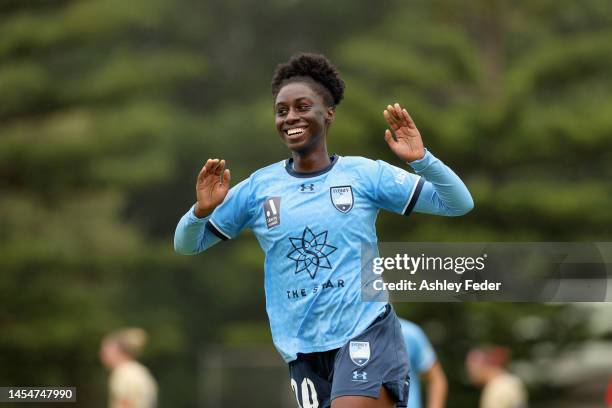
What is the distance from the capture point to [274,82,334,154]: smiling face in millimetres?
6059

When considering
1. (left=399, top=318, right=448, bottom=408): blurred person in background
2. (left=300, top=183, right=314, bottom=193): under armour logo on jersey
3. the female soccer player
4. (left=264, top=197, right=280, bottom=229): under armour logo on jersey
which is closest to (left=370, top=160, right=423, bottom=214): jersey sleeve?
the female soccer player

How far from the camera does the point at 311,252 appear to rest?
5.89m

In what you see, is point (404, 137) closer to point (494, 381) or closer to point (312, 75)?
point (312, 75)

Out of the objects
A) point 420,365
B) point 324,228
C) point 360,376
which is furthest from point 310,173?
point 420,365

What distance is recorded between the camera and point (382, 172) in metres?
6.06

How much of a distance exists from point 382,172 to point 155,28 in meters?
27.2

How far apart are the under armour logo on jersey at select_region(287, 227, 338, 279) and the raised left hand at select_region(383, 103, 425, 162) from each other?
511 millimetres

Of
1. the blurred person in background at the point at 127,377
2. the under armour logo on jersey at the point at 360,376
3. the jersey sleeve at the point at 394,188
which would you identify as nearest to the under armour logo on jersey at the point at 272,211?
the jersey sleeve at the point at 394,188

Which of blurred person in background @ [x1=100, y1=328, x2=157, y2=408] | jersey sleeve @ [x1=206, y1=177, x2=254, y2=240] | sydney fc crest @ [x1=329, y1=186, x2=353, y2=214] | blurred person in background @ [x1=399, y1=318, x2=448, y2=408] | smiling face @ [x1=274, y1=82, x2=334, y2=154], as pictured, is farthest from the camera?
blurred person in background @ [x1=100, y1=328, x2=157, y2=408]

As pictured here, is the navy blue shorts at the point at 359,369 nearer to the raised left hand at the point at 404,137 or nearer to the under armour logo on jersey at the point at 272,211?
the under armour logo on jersey at the point at 272,211

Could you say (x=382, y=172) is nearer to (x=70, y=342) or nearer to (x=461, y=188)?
(x=461, y=188)

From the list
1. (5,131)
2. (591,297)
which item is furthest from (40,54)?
(591,297)

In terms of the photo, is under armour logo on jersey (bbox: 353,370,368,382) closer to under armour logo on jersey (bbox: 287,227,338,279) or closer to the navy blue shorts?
the navy blue shorts

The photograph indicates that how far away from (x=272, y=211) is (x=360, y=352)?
2.58 ft
